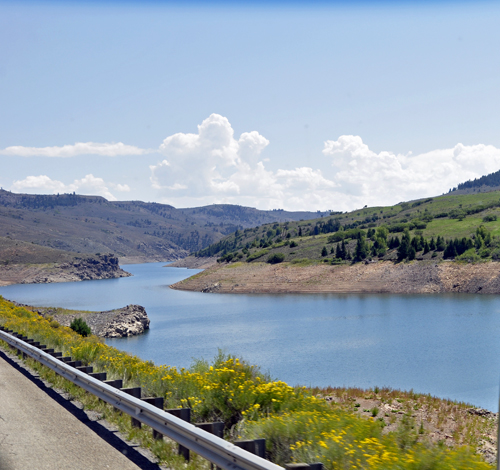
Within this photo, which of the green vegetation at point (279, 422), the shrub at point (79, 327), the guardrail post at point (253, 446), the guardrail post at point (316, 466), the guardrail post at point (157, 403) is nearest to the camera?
the guardrail post at point (316, 466)

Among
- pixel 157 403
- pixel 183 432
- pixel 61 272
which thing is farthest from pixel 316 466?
pixel 61 272

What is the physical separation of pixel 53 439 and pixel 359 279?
8855 centimetres

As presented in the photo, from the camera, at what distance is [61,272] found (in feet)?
572

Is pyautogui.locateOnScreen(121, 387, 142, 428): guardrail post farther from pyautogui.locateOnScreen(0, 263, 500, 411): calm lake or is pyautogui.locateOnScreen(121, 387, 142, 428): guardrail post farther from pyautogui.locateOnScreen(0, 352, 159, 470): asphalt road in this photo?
pyautogui.locateOnScreen(0, 263, 500, 411): calm lake

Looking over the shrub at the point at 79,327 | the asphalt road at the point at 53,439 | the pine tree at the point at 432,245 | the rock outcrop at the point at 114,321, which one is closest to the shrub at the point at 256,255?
the pine tree at the point at 432,245

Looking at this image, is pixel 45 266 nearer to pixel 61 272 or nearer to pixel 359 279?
pixel 61 272

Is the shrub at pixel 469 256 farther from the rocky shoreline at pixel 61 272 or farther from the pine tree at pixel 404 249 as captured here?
the rocky shoreline at pixel 61 272

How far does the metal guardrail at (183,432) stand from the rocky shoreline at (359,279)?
81707mm

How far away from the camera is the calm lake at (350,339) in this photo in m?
29.6

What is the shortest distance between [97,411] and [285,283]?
294 feet

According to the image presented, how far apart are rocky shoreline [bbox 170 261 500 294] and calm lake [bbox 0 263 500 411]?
5080 millimetres

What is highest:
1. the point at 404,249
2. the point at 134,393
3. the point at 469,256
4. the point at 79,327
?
the point at 404,249

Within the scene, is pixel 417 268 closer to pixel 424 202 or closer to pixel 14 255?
pixel 424 202

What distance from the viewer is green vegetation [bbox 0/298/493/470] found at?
237 inches
